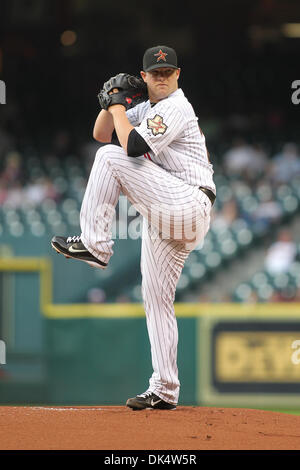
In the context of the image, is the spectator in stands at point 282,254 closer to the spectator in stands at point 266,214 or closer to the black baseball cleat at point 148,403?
the spectator in stands at point 266,214

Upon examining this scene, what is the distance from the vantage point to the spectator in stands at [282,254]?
9227 millimetres

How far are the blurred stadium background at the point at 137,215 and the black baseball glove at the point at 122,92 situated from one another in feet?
12.2

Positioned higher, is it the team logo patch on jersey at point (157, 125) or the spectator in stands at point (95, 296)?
the team logo patch on jersey at point (157, 125)

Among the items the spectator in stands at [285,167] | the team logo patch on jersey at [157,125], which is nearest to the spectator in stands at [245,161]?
the spectator in stands at [285,167]

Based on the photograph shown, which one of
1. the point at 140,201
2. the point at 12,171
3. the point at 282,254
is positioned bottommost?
the point at 282,254

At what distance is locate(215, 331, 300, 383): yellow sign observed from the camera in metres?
7.25

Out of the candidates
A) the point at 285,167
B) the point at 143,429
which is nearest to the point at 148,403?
the point at 143,429

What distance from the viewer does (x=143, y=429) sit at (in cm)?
349

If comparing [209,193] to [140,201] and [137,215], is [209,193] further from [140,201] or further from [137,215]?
[137,215]

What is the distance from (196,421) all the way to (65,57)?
1079 centimetres

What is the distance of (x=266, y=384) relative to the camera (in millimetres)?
7246

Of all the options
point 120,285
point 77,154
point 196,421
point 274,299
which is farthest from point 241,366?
point 77,154

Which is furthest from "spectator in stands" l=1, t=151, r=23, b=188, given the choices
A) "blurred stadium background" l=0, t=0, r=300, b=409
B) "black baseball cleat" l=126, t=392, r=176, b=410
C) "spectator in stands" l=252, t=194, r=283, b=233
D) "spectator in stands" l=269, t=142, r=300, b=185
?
"black baseball cleat" l=126, t=392, r=176, b=410

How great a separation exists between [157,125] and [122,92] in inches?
10.3
